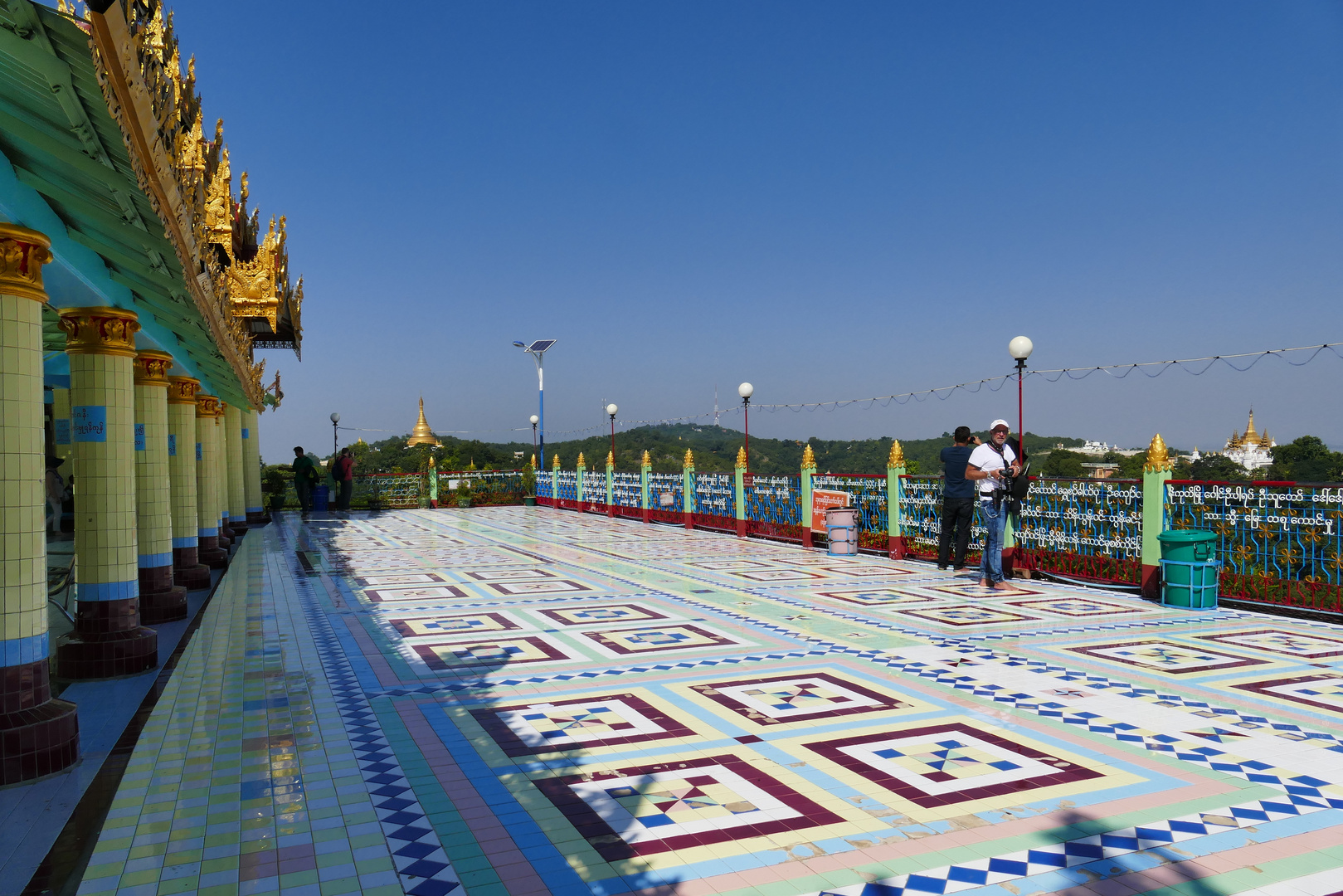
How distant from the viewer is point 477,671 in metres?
5.72

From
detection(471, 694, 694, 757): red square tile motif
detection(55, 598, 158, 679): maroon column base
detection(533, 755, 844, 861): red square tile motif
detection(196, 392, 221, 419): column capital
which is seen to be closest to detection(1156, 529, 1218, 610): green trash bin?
detection(471, 694, 694, 757): red square tile motif

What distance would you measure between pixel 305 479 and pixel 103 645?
18473 millimetres

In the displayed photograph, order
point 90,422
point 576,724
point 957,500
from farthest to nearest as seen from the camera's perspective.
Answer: point 957,500 < point 90,422 < point 576,724

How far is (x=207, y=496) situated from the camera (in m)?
11.0

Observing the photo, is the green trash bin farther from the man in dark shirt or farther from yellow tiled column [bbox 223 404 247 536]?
yellow tiled column [bbox 223 404 247 536]

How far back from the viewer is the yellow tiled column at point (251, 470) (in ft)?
59.1

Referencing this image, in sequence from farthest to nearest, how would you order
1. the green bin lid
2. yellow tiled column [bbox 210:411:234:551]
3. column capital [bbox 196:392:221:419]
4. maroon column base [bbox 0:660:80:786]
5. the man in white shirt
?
column capital [bbox 196:392:221:419]
yellow tiled column [bbox 210:411:234:551]
the man in white shirt
the green bin lid
maroon column base [bbox 0:660:80:786]

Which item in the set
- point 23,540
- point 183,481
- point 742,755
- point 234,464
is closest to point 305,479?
point 234,464

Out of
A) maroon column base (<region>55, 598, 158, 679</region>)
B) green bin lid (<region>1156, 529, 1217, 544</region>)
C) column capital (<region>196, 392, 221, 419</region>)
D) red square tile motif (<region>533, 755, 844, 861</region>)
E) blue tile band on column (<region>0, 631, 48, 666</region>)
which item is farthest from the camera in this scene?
column capital (<region>196, 392, 221, 419</region>)

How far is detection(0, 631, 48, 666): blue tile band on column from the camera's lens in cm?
392

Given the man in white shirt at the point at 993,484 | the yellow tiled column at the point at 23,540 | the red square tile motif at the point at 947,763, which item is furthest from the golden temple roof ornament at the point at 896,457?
the yellow tiled column at the point at 23,540

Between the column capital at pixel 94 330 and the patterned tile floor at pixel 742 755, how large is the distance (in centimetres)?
226

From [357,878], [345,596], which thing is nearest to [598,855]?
[357,878]

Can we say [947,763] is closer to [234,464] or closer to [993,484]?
[993,484]
